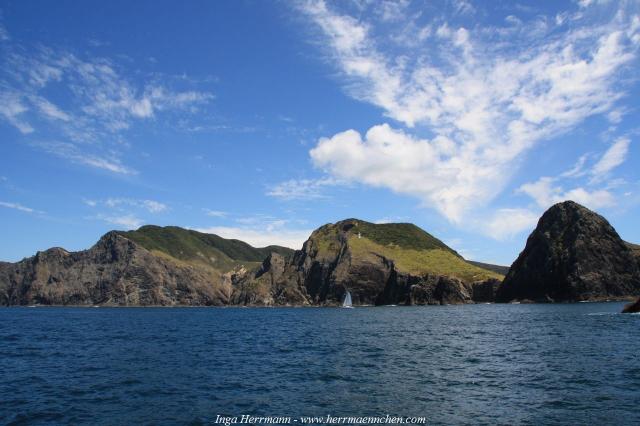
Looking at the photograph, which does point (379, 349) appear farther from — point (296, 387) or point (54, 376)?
point (54, 376)

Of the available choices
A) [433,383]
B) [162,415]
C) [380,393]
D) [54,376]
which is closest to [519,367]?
[433,383]

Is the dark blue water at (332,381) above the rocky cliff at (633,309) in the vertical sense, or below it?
below

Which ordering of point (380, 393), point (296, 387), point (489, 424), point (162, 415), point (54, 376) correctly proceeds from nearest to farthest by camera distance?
point (489, 424), point (162, 415), point (380, 393), point (296, 387), point (54, 376)

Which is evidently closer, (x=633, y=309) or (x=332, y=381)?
(x=332, y=381)

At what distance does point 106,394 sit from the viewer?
33344mm

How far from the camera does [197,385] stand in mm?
36125

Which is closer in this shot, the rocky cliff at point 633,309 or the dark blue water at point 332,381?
the dark blue water at point 332,381

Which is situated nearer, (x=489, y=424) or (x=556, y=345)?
(x=489, y=424)

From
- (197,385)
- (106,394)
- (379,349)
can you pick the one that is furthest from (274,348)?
(106,394)

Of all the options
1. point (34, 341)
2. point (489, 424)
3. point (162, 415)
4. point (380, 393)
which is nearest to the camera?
point (489, 424)

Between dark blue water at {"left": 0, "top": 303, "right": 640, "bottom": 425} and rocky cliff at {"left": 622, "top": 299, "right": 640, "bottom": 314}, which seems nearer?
dark blue water at {"left": 0, "top": 303, "right": 640, "bottom": 425}

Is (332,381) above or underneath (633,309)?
underneath

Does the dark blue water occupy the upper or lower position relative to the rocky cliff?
lower

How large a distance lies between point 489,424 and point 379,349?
31.9m
